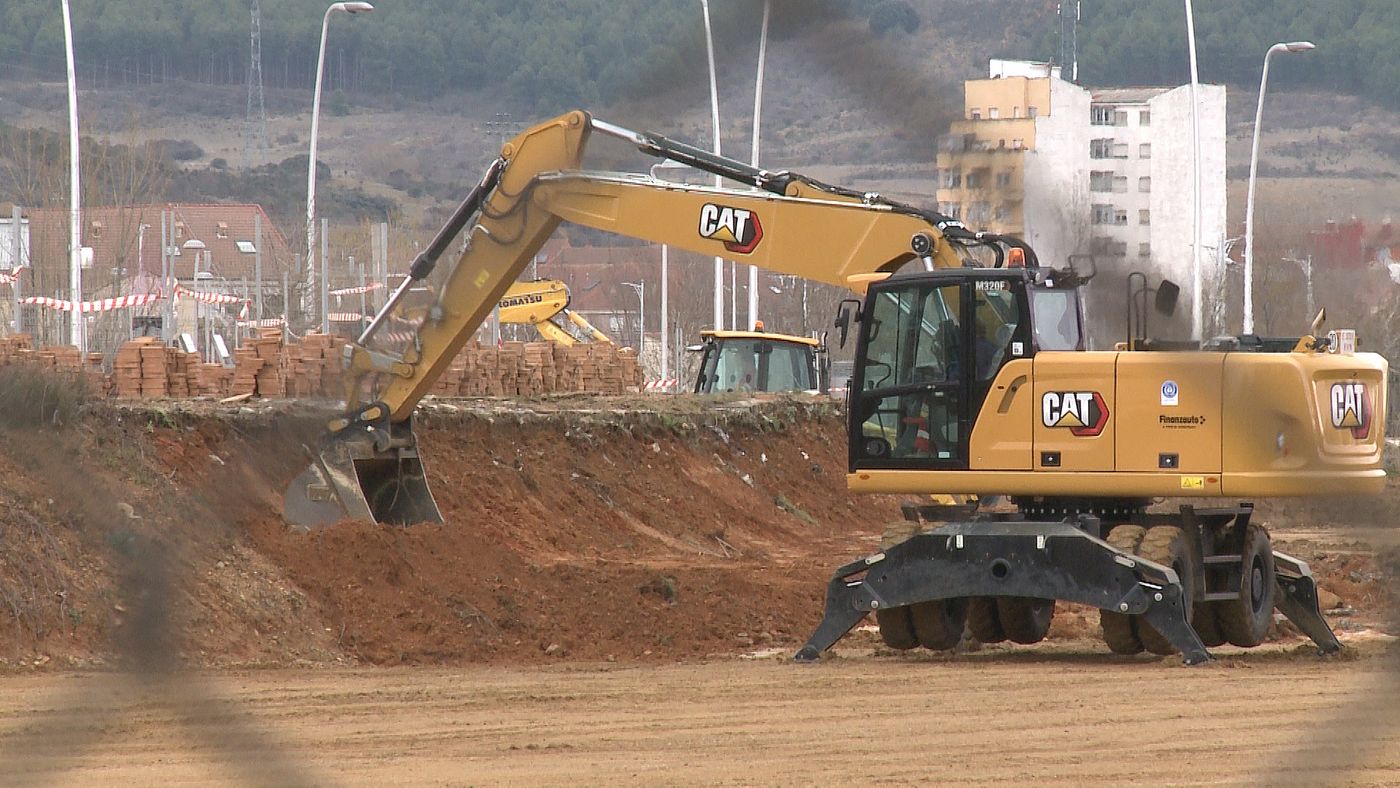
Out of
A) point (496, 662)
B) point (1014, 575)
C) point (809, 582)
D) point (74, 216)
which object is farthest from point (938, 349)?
point (74, 216)

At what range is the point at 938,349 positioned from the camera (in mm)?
13023

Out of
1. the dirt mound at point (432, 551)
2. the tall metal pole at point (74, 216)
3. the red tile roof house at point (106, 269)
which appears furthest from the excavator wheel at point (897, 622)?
the red tile roof house at point (106, 269)

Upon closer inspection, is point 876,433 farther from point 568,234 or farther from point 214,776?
point 214,776

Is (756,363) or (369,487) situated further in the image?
(756,363)

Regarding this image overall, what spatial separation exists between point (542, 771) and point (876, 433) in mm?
5462

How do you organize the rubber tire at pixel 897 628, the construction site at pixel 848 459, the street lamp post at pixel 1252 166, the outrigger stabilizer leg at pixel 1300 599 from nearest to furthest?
the construction site at pixel 848 459 → the street lamp post at pixel 1252 166 → the rubber tire at pixel 897 628 → the outrigger stabilizer leg at pixel 1300 599

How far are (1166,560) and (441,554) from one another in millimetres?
6880

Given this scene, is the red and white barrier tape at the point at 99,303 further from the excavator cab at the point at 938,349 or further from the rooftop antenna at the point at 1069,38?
the rooftop antenna at the point at 1069,38

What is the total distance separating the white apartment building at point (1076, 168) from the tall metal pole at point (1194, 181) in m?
0.04

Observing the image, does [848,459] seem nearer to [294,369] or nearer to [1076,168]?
[294,369]

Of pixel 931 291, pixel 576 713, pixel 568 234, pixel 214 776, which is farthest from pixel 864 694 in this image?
pixel 568 234

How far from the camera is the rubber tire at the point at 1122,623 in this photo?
12.7m

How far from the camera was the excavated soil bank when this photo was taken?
10.9ft

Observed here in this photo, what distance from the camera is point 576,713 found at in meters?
10.5
